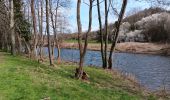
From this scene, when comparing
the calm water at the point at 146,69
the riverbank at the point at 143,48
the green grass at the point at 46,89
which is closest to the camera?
the green grass at the point at 46,89

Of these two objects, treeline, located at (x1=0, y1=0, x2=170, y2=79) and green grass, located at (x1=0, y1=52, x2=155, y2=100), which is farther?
treeline, located at (x1=0, y1=0, x2=170, y2=79)

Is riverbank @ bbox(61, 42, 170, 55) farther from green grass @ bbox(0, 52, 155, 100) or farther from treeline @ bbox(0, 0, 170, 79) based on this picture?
green grass @ bbox(0, 52, 155, 100)

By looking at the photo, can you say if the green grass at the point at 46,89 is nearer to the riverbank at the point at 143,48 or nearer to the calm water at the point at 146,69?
the calm water at the point at 146,69

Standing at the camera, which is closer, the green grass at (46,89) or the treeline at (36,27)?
the green grass at (46,89)

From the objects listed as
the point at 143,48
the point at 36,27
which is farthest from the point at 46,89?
the point at 143,48

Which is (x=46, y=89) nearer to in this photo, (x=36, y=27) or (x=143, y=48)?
(x=36, y=27)

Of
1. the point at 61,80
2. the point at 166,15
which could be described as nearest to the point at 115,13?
the point at 61,80

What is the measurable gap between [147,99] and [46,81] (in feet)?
16.0

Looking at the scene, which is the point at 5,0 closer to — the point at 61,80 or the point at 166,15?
the point at 61,80

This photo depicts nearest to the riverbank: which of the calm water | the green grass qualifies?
the calm water

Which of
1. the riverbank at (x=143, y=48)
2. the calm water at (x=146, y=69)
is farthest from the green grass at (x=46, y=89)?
the riverbank at (x=143, y=48)

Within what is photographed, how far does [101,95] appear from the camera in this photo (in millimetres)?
16188

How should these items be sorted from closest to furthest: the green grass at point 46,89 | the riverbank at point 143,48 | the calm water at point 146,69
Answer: the green grass at point 46,89 < the calm water at point 146,69 < the riverbank at point 143,48

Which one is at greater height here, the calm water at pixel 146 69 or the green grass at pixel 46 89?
the green grass at pixel 46 89
